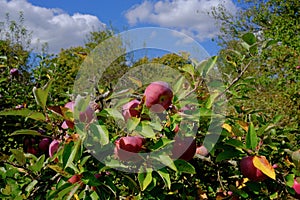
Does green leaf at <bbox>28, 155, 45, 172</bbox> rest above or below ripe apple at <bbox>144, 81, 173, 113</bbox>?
below

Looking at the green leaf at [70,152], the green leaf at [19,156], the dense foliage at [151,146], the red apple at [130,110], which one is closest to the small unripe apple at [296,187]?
the dense foliage at [151,146]

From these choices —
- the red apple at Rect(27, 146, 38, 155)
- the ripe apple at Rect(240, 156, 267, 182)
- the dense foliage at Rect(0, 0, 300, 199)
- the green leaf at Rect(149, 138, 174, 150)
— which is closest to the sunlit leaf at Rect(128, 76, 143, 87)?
the dense foliage at Rect(0, 0, 300, 199)

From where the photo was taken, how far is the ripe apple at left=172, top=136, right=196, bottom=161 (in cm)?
100

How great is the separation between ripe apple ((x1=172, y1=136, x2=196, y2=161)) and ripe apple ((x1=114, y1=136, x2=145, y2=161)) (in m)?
0.09

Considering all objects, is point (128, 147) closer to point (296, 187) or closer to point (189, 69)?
point (189, 69)

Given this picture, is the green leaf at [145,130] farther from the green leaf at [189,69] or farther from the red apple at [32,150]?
the red apple at [32,150]

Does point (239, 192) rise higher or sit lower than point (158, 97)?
lower

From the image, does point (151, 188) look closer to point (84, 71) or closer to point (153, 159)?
point (153, 159)

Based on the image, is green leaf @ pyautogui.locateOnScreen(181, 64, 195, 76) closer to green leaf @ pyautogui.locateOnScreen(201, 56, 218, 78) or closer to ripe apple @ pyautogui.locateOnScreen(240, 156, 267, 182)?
green leaf @ pyautogui.locateOnScreen(201, 56, 218, 78)

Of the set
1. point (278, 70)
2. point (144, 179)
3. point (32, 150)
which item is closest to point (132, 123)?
point (144, 179)

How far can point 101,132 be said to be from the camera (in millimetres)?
918

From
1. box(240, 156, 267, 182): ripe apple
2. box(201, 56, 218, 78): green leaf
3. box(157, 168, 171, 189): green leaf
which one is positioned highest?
box(201, 56, 218, 78): green leaf

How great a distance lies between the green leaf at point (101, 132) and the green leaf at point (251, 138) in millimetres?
371

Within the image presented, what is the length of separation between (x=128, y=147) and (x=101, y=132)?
69 mm
